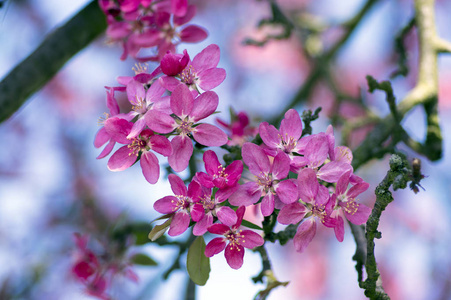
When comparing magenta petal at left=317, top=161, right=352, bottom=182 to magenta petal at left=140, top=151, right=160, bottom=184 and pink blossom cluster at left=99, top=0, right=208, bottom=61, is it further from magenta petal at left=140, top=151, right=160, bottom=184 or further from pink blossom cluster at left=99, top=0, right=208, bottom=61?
pink blossom cluster at left=99, top=0, right=208, bottom=61

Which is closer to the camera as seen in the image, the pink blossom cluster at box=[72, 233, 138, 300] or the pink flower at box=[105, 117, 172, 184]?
the pink flower at box=[105, 117, 172, 184]

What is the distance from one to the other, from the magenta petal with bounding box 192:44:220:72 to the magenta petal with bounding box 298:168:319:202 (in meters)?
0.36

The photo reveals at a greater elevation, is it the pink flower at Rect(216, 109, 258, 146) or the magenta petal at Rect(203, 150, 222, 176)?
the magenta petal at Rect(203, 150, 222, 176)

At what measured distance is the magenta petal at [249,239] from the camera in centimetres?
102

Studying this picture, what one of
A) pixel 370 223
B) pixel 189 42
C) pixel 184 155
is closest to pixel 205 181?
pixel 184 155

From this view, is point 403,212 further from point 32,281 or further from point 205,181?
point 205,181

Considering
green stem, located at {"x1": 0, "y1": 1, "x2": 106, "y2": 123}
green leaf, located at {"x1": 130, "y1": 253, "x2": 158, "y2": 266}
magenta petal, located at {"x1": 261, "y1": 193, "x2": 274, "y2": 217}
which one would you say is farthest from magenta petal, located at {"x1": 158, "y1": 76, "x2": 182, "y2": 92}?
green leaf, located at {"x1": 130, "y1": 253, "x2": 158, "y2": 266}

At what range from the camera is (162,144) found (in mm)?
1003

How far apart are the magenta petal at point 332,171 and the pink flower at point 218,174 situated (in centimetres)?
18

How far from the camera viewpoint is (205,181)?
0.99 metres

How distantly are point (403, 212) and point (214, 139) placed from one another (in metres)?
4.47

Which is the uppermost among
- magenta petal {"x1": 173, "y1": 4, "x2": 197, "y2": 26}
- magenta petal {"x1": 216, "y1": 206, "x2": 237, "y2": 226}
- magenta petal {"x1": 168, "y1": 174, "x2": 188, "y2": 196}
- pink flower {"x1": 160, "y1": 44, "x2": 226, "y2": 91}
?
pink flower {"x1": 160, "y1": 44, "x2": 226, "y2": 91}

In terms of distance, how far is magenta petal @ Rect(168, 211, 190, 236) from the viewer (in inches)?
39.7

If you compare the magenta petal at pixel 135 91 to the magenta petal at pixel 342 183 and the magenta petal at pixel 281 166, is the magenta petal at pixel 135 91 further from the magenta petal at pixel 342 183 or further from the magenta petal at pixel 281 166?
the magenta petal at pixel 342 183
